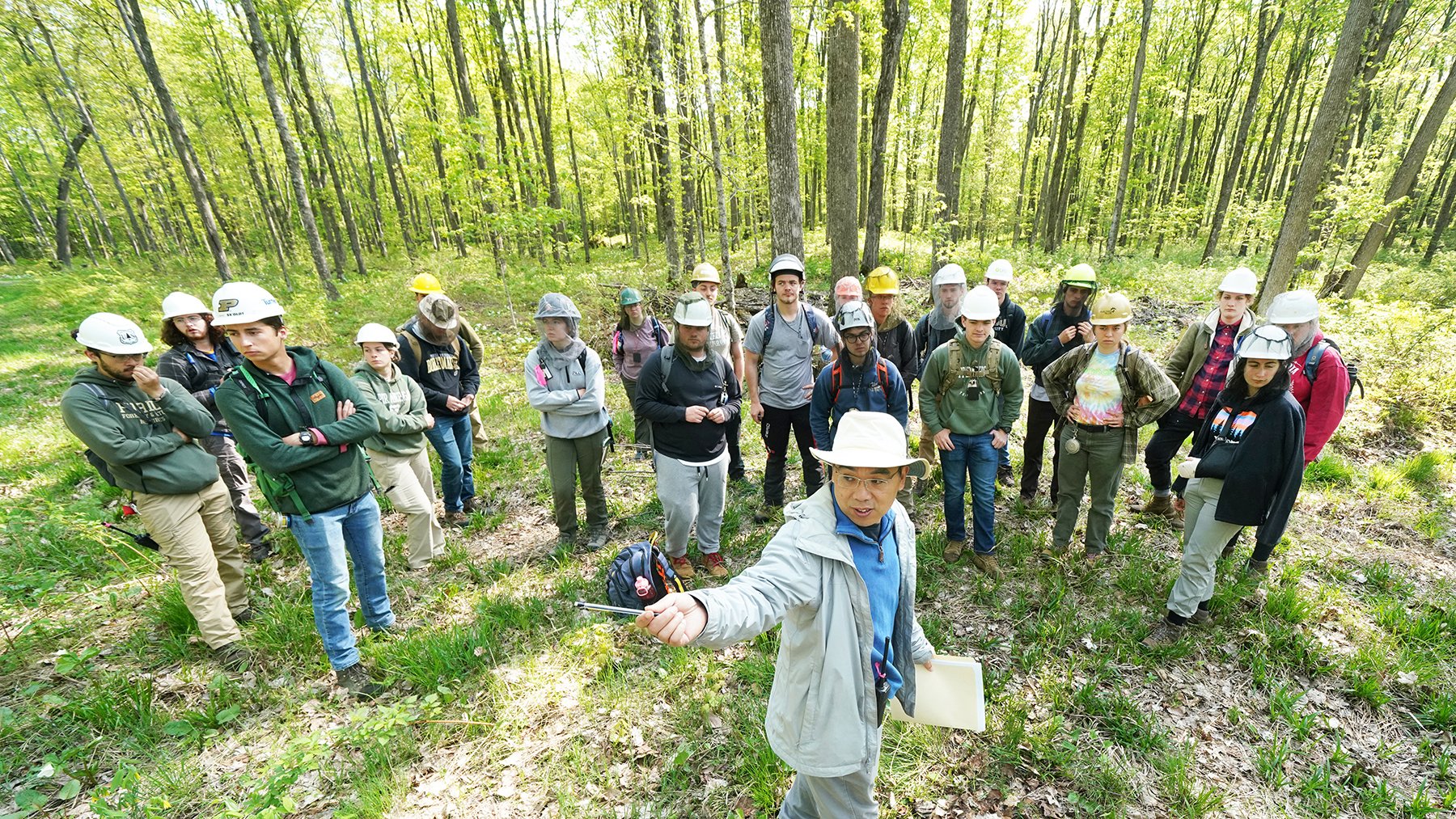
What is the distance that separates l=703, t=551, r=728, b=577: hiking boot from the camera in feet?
15.7

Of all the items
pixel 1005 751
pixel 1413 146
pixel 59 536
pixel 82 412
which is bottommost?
pixel 1005 751

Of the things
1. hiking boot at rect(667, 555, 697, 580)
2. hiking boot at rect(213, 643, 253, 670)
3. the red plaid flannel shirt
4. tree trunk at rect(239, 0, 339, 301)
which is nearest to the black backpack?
hiking boot at rect(667, 555, 697, 580)

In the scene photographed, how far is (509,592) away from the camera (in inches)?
183

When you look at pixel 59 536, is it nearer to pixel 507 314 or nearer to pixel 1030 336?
pixel 1030 336

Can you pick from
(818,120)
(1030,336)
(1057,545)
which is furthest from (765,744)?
(818,120)

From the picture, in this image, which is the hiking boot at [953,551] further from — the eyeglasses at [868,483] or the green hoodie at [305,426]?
the green hoodie at [305,426]

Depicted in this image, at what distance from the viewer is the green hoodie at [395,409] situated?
465cm

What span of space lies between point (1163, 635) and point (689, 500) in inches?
146

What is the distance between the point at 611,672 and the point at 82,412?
377cm

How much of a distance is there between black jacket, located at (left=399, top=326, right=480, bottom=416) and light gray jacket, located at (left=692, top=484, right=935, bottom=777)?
4660 mm

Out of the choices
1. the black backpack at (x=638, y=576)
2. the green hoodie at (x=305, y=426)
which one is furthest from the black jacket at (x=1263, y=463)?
the green hoodie at (x=305, y=426)

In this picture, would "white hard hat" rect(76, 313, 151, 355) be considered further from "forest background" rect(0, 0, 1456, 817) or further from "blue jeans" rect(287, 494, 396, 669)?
"forest background" rect(0, 0, 1456, 817)

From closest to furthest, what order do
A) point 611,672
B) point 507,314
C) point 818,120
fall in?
1. point 611,672
2. point 507,314
3. point 818,120

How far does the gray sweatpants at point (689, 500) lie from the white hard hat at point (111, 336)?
3.49 m
